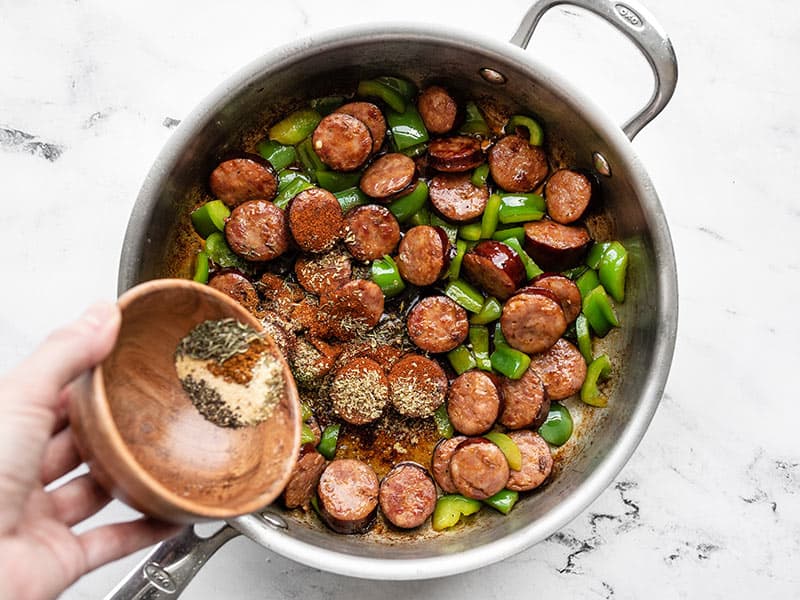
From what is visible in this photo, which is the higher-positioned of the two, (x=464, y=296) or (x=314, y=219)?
(x=314, y=219)

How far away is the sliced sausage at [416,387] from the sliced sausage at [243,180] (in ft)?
2.35

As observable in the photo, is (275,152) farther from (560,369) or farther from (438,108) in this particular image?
(560,369)

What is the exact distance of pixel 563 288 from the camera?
257cm

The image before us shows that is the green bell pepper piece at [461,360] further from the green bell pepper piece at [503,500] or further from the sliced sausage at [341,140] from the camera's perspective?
the sliced sausage at [341,140]

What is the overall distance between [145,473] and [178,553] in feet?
1.92

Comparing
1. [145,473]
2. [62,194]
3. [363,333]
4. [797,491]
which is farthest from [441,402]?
[62,194]

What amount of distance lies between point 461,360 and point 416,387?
214 mm

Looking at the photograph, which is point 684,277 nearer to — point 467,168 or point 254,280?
point 467,168

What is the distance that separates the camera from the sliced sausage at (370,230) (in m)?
2.58

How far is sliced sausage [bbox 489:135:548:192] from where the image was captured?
264 centimetres

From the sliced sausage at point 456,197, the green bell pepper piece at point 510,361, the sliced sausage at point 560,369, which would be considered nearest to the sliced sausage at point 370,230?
the sliced sausage at point 456,197

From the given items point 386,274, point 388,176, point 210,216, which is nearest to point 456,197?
point 388,176

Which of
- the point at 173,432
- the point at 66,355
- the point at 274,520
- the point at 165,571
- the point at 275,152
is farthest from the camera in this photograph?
the point at 275,152

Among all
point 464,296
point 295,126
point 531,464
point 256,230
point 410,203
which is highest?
point 295,126
